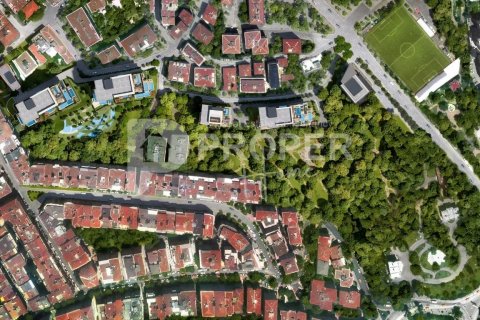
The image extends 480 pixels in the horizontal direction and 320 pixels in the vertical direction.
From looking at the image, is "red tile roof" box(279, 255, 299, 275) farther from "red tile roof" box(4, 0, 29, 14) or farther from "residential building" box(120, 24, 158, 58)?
"red tile roof" box(4, 0, 29, 14)

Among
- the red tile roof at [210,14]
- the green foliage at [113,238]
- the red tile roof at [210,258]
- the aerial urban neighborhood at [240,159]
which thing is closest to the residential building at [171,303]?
the aerial urban neighborhood at [240,159]

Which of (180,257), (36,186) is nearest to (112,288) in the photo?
(180,257)

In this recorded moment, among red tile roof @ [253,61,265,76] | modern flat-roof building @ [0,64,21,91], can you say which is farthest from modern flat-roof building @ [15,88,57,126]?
red tile roof @ [253,61,265,76]

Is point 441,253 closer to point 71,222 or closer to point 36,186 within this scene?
point 71,222

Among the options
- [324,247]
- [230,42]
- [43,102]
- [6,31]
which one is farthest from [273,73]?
[6,31]

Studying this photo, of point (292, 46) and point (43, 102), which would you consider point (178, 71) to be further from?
point (43, 102)

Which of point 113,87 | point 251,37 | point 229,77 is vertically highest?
point 251,37
